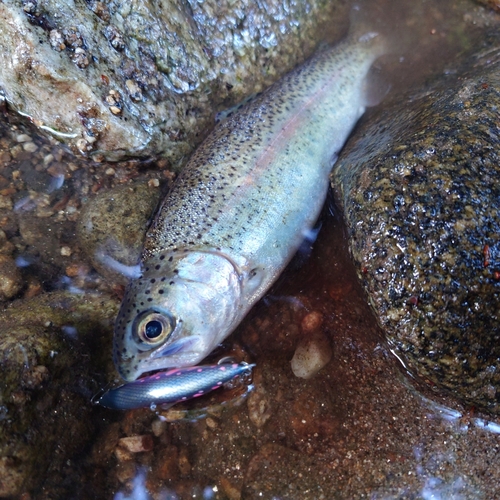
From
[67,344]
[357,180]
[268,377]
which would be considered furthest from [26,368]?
[357,180]

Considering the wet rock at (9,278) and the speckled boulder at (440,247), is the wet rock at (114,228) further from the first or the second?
the speckled boulder at (440,247)

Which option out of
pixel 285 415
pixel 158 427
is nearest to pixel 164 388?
pixel 158 427

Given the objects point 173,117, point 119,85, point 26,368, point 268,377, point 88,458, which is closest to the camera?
point 26,368

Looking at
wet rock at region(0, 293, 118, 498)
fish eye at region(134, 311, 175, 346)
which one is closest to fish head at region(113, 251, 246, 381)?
fish eye at region(134, 311, 175, 346)

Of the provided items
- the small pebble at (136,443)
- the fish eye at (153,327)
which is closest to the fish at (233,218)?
the fish eye at (153,327)

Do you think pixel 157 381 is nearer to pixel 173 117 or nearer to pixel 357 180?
pixel 357 180

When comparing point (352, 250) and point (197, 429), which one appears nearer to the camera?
point (352, 250)
